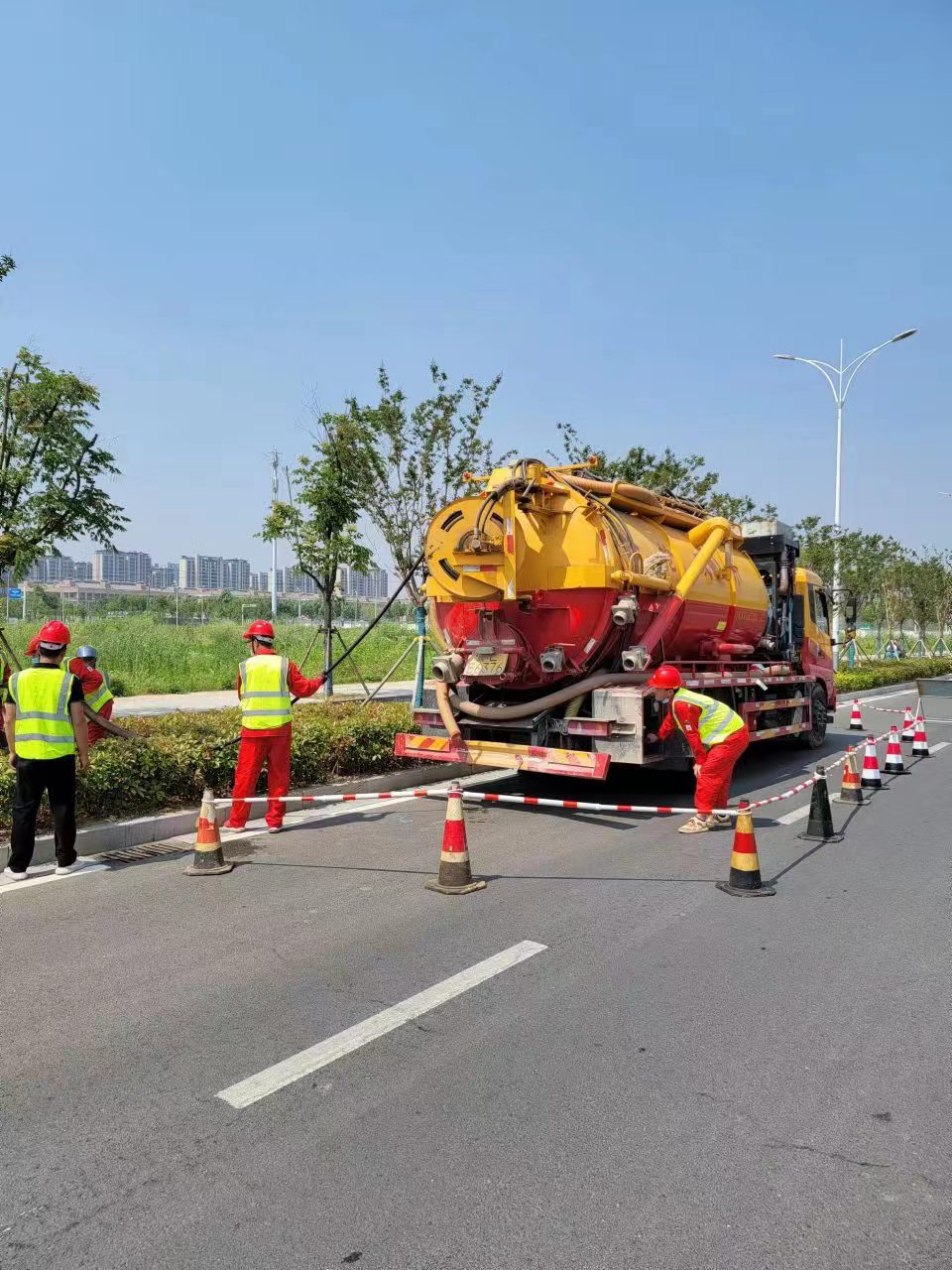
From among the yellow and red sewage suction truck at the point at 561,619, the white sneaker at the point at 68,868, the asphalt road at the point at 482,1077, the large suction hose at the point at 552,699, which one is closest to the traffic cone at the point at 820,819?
the asphalt road at the point at 482,1077

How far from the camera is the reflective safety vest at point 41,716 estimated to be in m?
6.07

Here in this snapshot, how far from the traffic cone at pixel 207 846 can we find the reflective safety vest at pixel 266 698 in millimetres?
1465

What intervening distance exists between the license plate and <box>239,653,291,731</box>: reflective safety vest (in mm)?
2116

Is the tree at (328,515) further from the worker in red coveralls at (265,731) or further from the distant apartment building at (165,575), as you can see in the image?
the distant apartment building at (165,575)

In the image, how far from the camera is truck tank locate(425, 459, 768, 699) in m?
8.48

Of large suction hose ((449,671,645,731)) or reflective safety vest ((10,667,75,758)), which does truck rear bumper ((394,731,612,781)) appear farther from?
reflective safety vest ((10,667,75,758))

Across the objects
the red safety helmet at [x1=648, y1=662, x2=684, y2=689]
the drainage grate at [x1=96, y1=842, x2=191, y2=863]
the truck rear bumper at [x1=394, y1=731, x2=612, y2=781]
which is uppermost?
the red safety helmet at [x1=648, y1=662, x2=684, y2=689]

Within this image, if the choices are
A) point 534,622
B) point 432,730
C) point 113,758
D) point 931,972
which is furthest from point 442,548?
point 931,972

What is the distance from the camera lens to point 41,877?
240 inches

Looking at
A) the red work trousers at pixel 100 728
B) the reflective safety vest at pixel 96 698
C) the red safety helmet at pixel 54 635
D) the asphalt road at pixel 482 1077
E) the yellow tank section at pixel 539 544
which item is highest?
the yellow tank section at pixel 539 544

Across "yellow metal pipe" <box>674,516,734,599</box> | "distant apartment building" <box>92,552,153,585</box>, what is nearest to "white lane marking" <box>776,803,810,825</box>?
"yellow metal pipe" <box>674,516,734,599</box>

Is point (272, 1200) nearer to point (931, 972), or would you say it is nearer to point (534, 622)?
point (931, 972)

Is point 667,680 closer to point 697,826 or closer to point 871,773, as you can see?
point 697,826

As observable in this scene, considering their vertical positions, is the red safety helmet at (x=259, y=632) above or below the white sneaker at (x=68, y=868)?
above
